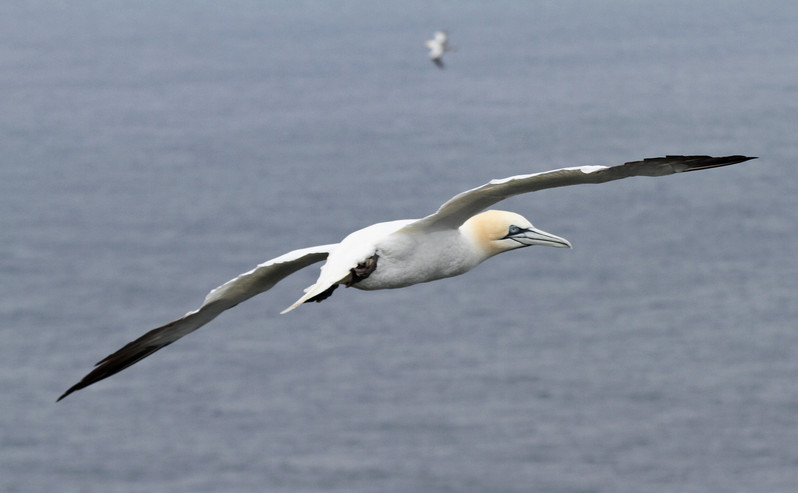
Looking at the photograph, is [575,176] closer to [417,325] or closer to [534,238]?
[534,238]

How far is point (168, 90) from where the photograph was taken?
464 feet

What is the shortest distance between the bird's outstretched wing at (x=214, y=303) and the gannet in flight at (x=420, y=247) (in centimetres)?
1

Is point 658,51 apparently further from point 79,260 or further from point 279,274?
point 279,274

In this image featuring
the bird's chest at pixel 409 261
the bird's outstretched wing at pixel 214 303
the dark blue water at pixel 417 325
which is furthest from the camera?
the dark blue water at pixel 417 325

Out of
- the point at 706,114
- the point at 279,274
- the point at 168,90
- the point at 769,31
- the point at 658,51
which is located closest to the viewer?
the point at 279,274

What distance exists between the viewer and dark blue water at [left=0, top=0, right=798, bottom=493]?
93438 millimetres

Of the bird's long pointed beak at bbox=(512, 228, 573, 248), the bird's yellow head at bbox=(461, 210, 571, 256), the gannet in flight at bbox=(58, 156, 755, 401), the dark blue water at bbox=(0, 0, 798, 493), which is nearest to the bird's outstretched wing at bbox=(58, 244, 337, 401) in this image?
the gannet in flight at bbox=(58, 156, 755, 401)

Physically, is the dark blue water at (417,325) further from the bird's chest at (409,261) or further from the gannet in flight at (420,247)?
the bird's chest at (409,261)

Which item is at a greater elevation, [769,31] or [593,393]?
[769,31]

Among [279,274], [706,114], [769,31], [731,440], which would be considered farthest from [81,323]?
[769,31]

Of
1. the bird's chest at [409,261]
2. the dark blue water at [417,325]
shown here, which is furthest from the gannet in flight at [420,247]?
the dark blue water at [417,325]

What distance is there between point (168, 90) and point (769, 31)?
73819mm

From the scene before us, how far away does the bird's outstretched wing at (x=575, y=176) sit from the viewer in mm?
12523

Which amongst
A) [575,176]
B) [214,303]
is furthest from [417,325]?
[575,176]
